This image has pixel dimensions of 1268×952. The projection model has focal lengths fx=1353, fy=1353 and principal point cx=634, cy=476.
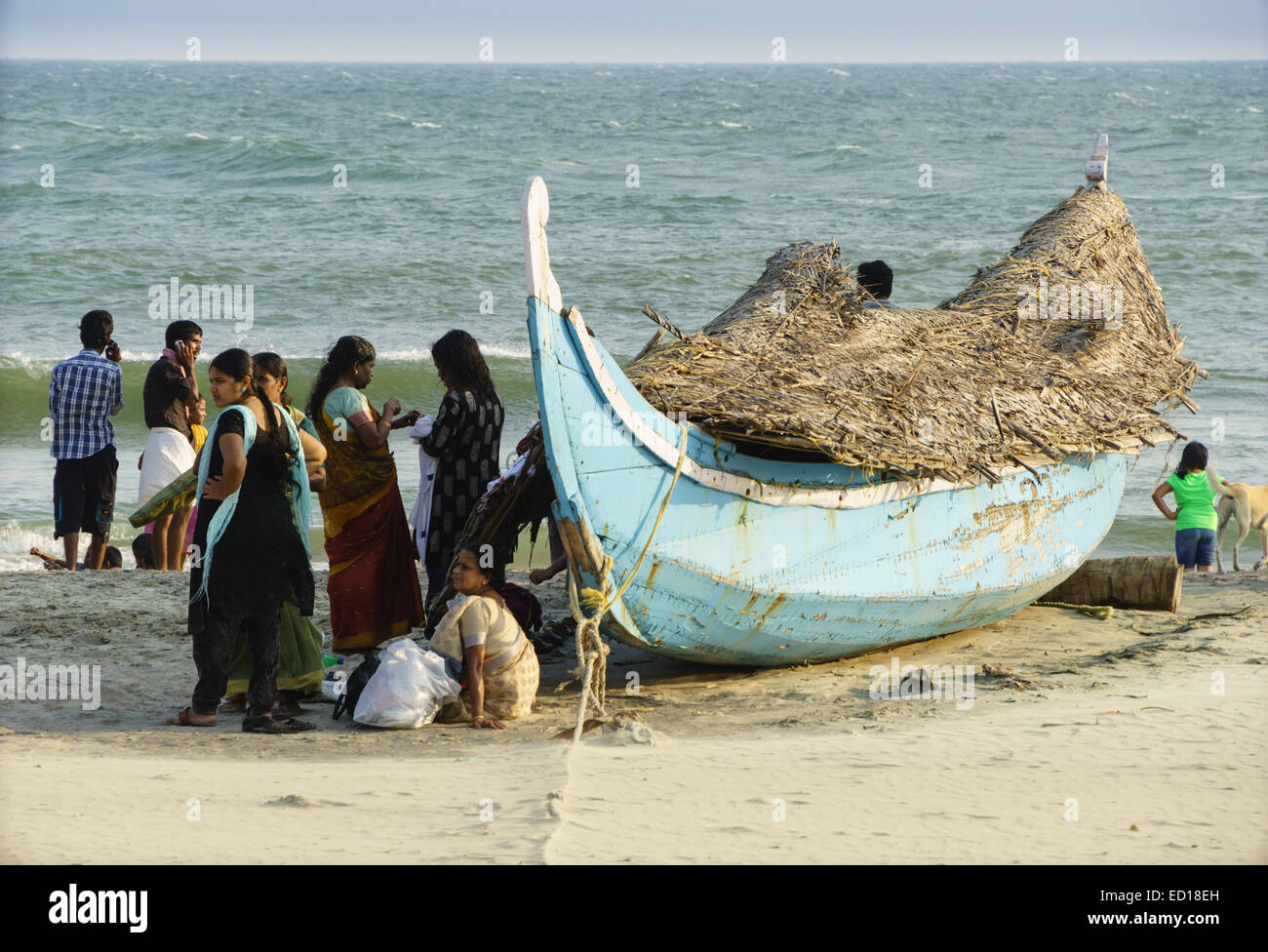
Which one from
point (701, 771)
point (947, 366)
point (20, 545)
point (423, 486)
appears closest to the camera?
point (701, 771)

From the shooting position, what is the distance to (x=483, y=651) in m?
5.66

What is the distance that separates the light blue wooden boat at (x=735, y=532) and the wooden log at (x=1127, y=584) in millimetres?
1403

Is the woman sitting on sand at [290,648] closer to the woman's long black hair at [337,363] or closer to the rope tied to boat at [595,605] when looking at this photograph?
the woman's long black hair at [337,363]

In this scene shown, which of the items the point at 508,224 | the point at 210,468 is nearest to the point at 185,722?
the point at 210,468

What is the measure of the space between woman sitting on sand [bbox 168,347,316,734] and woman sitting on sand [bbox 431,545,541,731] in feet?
2.06

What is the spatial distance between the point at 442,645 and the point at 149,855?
2.02 metres

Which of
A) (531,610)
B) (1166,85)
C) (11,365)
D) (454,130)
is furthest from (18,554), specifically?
(1166,85)

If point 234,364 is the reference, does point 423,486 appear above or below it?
below

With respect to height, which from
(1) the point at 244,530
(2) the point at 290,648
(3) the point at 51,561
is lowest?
(3) the point at 51,561

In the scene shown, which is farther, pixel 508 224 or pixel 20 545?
pixel 508 224

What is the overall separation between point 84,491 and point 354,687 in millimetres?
3494

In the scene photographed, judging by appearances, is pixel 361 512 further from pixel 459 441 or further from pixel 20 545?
pixel 20 545

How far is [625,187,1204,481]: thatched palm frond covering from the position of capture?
592 centimetres

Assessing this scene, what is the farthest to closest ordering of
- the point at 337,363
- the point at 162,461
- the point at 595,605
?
the point at 162,461
the point at 337,363
the point at 595,605
